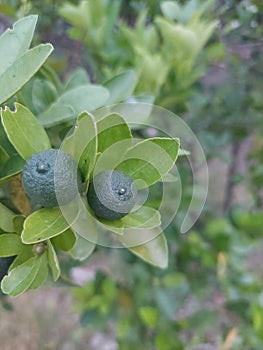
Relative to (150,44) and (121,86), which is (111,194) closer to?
(121,86)

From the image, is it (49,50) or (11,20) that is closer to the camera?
(49,50)

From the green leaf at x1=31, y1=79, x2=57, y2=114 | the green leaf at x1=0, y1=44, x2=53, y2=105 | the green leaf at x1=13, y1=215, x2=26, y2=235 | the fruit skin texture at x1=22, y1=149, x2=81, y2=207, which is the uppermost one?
the green leaf at x1=0, y1=44, x2=53, y2=105

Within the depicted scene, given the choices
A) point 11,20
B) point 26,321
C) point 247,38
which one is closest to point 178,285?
point 247,38

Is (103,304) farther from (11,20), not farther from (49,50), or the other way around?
(49,50)

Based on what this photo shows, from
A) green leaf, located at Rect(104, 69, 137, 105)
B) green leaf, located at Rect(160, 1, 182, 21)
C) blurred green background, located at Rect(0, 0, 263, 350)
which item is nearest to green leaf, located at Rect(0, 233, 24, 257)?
green leaf, located at Rect(104, 69, 137, 105)

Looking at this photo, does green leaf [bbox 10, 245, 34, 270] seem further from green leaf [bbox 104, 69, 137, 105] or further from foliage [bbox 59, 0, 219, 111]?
foliage [bbox 59, 0, 219, 111]

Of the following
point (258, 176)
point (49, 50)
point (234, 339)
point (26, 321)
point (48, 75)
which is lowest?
point (26, 321)

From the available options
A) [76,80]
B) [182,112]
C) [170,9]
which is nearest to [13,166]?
[76,80]
